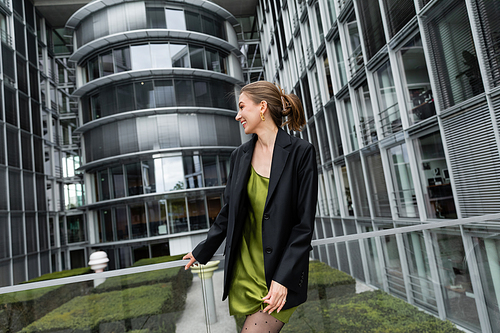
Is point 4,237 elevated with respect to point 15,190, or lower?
lower

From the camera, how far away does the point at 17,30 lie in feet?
73.9

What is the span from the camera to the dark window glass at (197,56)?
23172mm

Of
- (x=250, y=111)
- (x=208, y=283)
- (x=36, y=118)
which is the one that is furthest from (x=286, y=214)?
(x=36, y=118)

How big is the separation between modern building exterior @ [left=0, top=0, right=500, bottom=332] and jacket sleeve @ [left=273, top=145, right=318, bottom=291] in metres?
1.48

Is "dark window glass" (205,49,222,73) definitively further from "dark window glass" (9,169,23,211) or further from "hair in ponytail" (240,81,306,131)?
"hair in ponytail" (240,81,306,131)

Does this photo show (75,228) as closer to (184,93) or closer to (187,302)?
(184,93)

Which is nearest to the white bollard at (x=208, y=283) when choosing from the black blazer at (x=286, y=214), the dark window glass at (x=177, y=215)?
the black blazer at (x=286, y=214)

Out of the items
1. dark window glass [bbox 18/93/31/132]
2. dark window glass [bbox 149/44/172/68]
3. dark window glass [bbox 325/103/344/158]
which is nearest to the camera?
dark window glass [bbox 325/103/344/158]

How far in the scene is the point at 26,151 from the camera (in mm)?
21734

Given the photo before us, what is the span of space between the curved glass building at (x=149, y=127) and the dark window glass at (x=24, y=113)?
10.4ft

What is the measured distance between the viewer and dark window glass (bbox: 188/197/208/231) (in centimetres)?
2117

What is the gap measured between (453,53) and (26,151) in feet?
76.1

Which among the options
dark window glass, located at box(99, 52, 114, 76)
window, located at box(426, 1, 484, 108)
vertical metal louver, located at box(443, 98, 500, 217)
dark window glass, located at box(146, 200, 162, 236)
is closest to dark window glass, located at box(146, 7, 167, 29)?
dark window glass, located at box(99, 52, 114, 76)

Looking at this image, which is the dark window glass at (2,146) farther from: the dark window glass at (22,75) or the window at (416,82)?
the window at (416,82)
